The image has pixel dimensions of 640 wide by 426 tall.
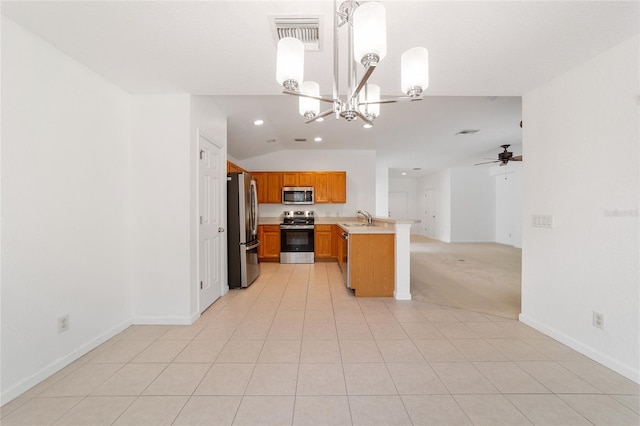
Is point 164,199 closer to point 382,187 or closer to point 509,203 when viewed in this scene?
point 382,187

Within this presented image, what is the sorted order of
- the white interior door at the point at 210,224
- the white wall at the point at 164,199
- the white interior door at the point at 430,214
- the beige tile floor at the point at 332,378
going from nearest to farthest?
the beige tile floor at the point at 332,378
the white wall at the point at 164,199
the white interior door at the point at 210,224
the white interior door at the point at 430,214

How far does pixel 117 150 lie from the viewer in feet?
8.27

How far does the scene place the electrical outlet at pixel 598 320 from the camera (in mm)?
1983

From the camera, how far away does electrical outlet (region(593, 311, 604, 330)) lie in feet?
6.51

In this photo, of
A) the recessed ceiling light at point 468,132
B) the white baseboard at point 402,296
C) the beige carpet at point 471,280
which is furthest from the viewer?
the recessed ceiling light at point 468,132

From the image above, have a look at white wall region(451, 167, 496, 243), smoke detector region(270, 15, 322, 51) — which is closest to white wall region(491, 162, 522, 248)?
white wall region(451, 167, 496, 243)

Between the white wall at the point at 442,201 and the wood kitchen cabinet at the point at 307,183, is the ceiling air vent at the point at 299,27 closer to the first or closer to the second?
the wood kitchen cabinet at the point at 307,183

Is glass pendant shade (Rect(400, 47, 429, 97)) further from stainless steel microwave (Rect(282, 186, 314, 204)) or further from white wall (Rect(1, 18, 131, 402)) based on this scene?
stainless steel microwave (Rect(282, 186, 314, 204))

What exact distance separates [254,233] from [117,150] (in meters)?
2.12

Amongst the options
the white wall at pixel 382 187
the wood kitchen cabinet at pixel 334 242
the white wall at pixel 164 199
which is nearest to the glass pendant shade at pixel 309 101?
the white wall at pixel 164 199

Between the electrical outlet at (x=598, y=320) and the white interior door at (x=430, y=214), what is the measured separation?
8567 mm

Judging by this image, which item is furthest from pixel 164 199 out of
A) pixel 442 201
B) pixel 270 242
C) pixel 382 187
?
pixel 442 201

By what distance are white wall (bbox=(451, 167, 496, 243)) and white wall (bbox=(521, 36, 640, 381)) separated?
23.2 feet

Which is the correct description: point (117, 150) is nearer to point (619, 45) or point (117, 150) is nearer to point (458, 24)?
point (458, 24)
